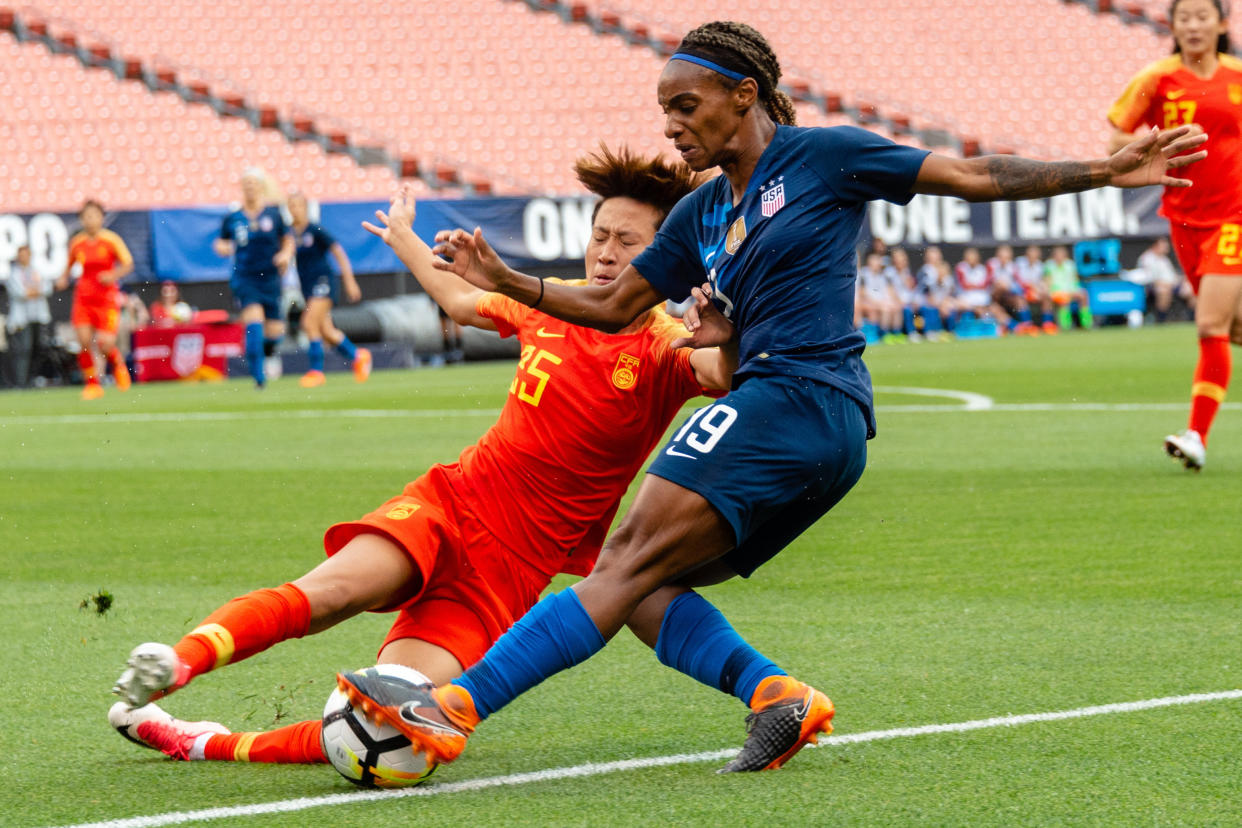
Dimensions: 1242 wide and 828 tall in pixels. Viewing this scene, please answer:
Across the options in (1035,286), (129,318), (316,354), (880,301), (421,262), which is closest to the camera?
(421,262)

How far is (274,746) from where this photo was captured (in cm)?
407

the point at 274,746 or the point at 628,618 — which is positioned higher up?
the point at 628,618

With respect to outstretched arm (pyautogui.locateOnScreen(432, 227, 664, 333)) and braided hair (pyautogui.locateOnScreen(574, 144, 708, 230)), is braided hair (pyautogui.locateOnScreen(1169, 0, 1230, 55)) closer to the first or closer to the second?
braided hair (pyautogui.locateOnScreen(574, 144, 708, 230))

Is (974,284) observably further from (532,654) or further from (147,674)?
(147,674)

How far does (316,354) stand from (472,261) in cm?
1632

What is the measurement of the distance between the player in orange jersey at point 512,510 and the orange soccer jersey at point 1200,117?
5.32 m

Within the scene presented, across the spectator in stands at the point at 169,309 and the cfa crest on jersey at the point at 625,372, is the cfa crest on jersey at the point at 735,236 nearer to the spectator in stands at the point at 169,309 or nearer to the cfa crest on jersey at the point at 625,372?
the cfa crest on jersey at the point at 625,372

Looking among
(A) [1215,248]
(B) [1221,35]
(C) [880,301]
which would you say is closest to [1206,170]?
(A) [1215,248]

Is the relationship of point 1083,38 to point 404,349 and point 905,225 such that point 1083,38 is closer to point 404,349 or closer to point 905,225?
point 905,225

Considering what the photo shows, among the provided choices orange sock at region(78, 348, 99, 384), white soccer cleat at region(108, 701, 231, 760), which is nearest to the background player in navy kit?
orange sock at region(78, 348, 99, 384)

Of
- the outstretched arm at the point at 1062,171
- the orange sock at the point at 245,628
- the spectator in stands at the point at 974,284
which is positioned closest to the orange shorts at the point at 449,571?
the orange sock at the point at 245,628

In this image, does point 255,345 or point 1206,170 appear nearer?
point 1206,170

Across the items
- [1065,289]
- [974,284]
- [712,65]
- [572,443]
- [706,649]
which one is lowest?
[1065,289]

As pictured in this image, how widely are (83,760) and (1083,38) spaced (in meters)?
36.9
